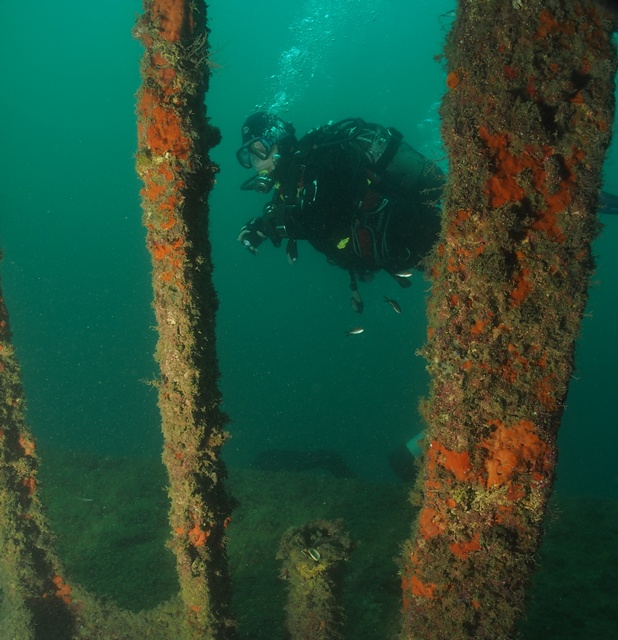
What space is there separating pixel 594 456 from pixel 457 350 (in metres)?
35.5

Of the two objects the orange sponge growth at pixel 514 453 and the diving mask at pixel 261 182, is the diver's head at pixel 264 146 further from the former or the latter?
the orange sponge growth at pixel 514 453

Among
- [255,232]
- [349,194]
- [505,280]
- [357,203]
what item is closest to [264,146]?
[255,232]

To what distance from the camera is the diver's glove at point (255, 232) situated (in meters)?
5.28

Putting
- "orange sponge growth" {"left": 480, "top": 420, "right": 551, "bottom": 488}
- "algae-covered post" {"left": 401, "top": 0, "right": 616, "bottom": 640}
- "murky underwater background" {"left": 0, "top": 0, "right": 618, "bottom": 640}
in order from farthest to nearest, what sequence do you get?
"murky underwater background" {"left": 0, "top": 0, "right": 618, "bottom": 640}
"orange sponge growth" {"left": 480, "top": 420, "right": 551, "bottom": 488}
"algae-covered post" {"left": 401, "top": 0, "right": 616, "bottom": 640}

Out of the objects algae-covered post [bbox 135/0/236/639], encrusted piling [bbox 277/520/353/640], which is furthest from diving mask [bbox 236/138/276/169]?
encrusted piling [bbox 277/520/353/640]

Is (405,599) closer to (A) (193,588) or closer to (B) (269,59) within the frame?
(A) (193,588)

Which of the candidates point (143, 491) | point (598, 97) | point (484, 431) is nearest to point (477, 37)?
point (598, 97)

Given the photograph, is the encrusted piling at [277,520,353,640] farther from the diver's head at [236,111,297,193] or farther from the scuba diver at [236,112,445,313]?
the diver's head at [236,111,297,193]

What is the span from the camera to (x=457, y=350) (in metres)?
2.11

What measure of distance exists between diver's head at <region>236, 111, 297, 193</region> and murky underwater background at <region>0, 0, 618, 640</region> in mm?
1524

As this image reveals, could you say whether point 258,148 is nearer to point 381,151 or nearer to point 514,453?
point 381,151

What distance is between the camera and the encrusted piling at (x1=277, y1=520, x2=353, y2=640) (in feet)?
9.95

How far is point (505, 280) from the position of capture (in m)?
1.98

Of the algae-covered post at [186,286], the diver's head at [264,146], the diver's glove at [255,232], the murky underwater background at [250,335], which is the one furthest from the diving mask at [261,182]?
the algae-covered post at [186,286]
